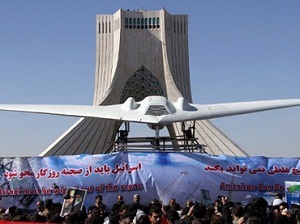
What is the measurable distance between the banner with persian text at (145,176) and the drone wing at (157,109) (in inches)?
433

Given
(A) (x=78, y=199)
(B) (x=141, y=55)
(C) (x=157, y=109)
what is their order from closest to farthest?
(A) (x=78, y=199) → (C) (x=157, y=109) → (B) (x=141, y=55)

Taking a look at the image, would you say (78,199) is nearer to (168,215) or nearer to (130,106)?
(168,215)

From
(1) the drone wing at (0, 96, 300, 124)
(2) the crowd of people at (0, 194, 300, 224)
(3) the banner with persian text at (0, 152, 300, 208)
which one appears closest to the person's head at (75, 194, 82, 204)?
(2) the crowd of people at (0, 194, 300, 224)

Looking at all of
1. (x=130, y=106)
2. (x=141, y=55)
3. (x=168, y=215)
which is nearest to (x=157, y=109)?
(x=130, y=106)

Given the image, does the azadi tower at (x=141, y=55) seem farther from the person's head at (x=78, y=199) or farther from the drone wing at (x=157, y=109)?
the person's head at (x=78, y=199)

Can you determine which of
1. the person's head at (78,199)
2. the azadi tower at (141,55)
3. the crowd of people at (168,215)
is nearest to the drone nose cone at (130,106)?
the crowd of people at (168,215)

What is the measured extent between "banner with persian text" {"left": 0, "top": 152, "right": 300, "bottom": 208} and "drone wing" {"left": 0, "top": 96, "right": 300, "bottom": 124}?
1099 cm

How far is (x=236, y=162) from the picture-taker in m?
12.8

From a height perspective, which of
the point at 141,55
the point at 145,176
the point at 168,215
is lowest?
the point at 168,215

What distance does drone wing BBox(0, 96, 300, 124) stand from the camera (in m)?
24.2

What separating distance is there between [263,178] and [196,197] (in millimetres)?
1829

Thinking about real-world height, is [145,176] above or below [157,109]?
below

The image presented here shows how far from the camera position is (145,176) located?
40.4ft

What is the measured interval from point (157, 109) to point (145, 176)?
12.2m
